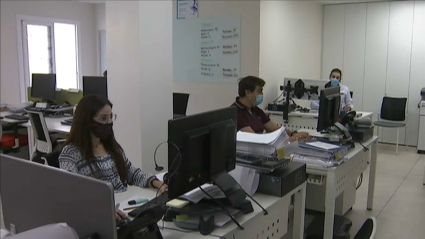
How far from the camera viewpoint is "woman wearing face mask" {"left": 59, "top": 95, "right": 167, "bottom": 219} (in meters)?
2.18

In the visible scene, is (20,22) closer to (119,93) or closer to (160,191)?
(119,93)

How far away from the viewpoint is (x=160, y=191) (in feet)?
7.25

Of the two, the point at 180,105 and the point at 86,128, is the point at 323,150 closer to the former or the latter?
the point at 86,128

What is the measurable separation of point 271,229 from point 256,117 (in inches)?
67.4

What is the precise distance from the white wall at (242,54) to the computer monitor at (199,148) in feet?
12.1

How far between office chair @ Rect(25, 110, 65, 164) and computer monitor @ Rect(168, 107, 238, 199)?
2.86 meters

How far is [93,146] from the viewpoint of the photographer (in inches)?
89.2

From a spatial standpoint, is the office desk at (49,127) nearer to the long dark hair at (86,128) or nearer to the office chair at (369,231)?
the long dark hair at (86,128)

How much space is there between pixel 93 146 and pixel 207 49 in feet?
12.6

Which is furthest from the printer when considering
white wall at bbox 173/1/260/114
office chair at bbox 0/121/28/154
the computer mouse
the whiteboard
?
the computer mouse

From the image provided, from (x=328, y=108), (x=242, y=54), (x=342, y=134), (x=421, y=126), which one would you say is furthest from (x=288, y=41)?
(x=328, y=108)

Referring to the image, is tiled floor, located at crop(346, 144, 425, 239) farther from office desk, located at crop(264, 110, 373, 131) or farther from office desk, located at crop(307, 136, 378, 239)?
office desk, located at crop(264, 110, 373, 131)

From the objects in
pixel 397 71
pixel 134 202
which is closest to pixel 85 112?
pixel 134 202

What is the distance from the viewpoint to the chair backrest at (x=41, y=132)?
4.15 meters
